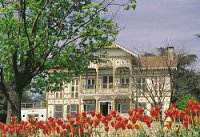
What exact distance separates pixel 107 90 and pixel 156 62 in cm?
885

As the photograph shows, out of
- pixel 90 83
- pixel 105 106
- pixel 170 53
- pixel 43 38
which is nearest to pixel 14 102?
pixel 43 38

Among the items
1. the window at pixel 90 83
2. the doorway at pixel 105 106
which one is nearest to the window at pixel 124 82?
the doorway at pixel 105 106

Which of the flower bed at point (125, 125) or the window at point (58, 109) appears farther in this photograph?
the window at point (58, 109)

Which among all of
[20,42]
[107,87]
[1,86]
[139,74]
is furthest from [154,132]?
[107,87]

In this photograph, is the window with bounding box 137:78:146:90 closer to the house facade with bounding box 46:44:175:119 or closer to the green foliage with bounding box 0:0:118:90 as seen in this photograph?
the house facade with bounding box 46:44:175:119

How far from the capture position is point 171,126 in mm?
8391

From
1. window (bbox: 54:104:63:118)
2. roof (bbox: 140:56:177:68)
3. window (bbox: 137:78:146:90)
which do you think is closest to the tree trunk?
window (bbox: 137:78:146:90)

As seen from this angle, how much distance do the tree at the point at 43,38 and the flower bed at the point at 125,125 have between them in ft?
26.1

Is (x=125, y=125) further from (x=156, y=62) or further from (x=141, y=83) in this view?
(x=156, y=62)

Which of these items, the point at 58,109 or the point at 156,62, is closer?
the point at 156,62

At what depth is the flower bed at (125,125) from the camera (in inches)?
318

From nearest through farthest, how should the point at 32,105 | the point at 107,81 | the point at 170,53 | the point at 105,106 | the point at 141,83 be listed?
the point at 141,83
the point at 170,53
the point at 105,106
the point at 107,81
the point at 32,105

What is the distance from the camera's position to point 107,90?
236 feet

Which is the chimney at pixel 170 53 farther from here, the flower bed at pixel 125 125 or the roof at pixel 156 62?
the flower bed at pixel 125 125
